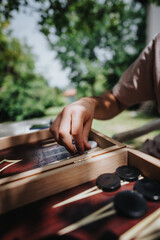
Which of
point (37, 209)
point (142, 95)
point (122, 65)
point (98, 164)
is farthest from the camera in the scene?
point (122, 65)

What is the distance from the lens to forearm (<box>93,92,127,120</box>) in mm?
1394

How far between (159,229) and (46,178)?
39 centimetres

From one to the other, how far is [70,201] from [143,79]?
1.28 metres

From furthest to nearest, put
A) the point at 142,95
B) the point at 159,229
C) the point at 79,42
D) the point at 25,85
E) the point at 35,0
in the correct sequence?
the point at 79,42 → the point at 25,85 → the point at 35,0 → the point at 142,95 → the point at 159,229

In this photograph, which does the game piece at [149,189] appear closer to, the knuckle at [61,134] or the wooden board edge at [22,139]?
the knuckle at [61,134]

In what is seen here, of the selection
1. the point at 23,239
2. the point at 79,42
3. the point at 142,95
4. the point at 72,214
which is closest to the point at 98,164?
the point at 72,214

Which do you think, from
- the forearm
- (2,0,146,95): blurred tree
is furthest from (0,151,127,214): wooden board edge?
(2,0,146,95): blurred tree

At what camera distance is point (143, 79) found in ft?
4.68

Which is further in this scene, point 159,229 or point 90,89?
point 90,89

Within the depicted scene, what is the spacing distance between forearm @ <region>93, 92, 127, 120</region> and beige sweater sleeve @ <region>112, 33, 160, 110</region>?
7cm

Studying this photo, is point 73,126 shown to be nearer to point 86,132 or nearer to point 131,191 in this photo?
point 86,132

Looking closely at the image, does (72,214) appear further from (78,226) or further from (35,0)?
(35,0)

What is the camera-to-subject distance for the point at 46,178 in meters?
0.57

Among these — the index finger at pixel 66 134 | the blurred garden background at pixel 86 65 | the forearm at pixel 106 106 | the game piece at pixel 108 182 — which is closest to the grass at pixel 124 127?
the blurred garden background at pixel 86 65
